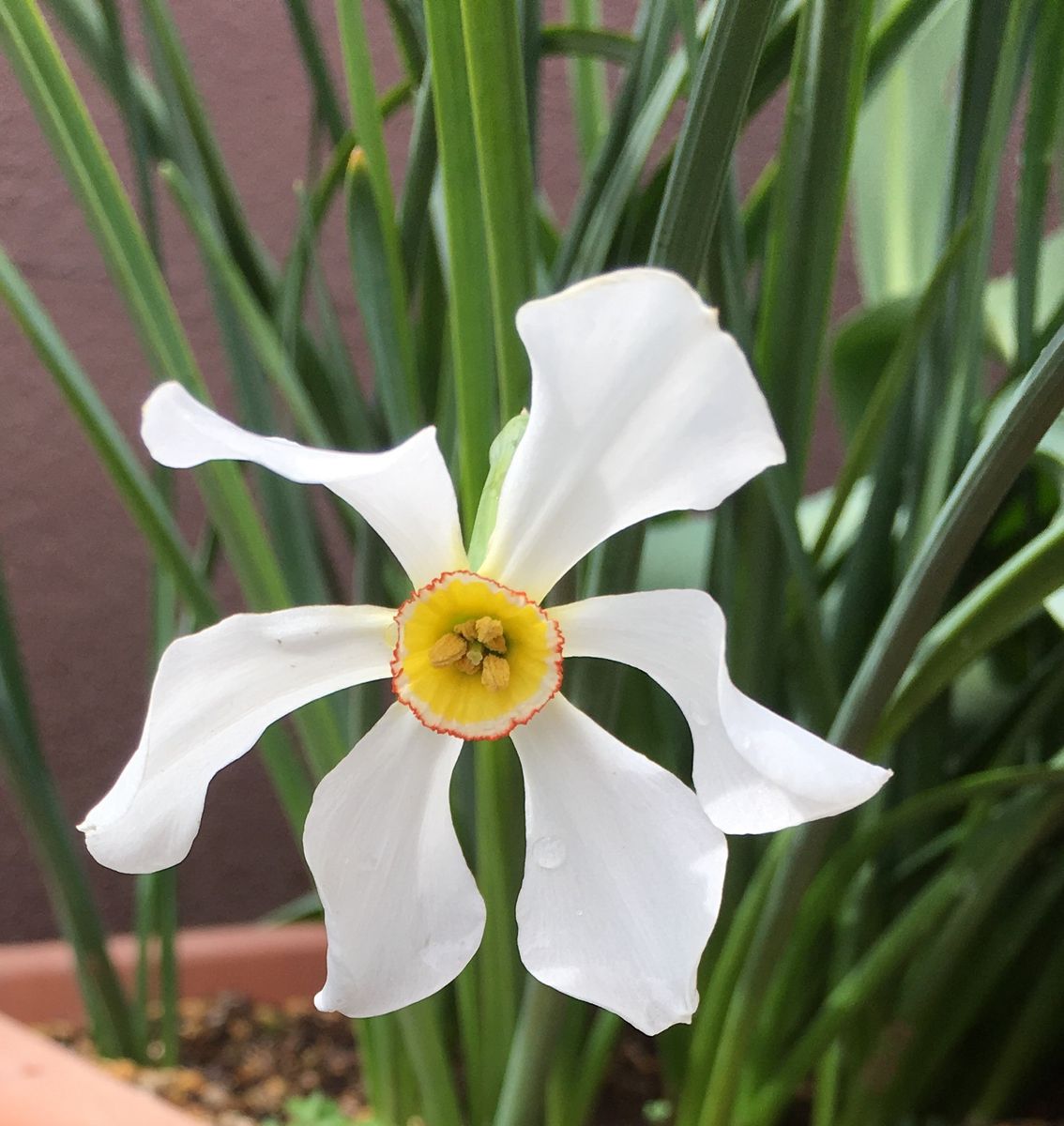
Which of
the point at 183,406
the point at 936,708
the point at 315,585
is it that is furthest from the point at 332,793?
the point at 936,708

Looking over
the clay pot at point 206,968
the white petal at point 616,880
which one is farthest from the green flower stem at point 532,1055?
the clay pot at point 206,968

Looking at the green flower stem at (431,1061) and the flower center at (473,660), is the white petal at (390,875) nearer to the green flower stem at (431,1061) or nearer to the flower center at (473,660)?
the flower center at (473,660)

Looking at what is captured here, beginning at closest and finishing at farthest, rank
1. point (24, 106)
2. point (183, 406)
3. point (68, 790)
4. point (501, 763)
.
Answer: point (183, 406)
point (501, 763)
point (24, 106)
point (68, 790)

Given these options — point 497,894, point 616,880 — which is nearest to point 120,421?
point 497,894

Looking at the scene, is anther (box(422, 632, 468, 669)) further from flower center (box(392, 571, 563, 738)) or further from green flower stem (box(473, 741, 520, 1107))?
green flower stem (box(473, 741, 520, 1107))

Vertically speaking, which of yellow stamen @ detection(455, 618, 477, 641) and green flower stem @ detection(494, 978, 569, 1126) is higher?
yellow stamen @ detection(455, 618, 477, 641)

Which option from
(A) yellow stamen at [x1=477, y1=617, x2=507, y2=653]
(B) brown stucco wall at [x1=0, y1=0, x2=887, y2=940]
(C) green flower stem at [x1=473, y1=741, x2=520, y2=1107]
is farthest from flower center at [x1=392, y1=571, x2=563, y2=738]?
(B) brown stucco wall at [x1=0, y1=0, x2=887, y2=940]

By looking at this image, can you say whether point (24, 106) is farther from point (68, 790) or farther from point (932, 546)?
point (932, 546)

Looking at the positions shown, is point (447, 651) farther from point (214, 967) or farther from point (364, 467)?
point (214, 967)
